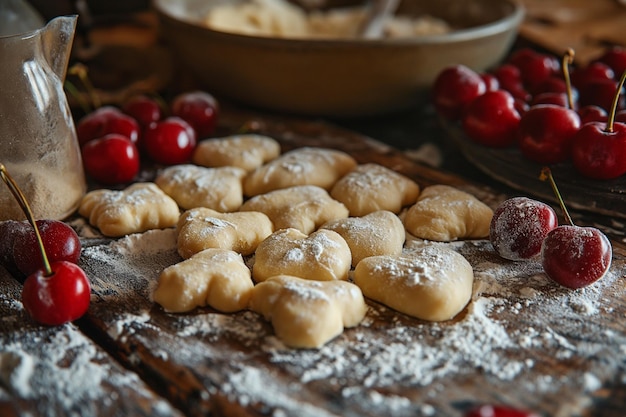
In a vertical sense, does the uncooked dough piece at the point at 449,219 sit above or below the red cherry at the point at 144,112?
above

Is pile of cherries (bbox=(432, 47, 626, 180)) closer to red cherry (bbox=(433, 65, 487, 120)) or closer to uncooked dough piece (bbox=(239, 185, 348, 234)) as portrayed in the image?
red cherry (bbox=(433, 65, 487, 120))

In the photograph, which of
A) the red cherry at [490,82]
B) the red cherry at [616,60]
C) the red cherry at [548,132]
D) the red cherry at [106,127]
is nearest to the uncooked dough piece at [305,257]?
the red cherry at [548,132]

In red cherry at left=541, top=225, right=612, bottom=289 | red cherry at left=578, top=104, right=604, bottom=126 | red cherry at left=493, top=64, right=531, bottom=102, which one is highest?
red cherry at left=578, top=104, right=604, bottom=126

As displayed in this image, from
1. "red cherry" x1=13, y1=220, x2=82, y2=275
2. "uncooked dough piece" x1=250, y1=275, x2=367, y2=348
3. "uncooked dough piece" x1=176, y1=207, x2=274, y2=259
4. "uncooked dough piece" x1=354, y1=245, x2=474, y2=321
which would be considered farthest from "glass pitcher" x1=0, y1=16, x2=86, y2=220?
"uncooked dough piece" x1=354, y1=245, x2=474, y2=321

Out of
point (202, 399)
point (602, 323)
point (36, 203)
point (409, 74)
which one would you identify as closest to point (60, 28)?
point (36, 203)

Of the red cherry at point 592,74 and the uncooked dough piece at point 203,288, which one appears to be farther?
the red cherry at point 592,74

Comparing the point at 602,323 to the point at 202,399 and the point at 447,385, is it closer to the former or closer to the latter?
the point at 447,385

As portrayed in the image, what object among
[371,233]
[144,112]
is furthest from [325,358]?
[144,112]

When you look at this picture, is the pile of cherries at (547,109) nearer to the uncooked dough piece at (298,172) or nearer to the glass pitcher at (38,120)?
the uncooked dough piece at (298,172)
